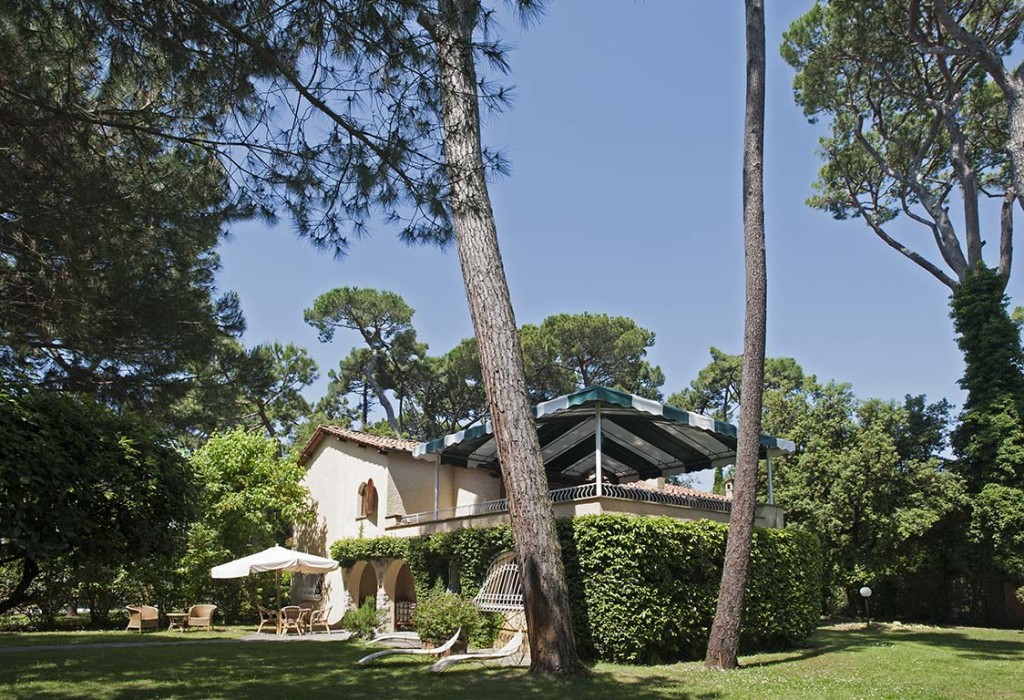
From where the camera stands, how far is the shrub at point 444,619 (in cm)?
1259

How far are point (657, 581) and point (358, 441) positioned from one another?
35.5 feet

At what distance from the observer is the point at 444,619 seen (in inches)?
496

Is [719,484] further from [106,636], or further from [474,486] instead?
[106,636]

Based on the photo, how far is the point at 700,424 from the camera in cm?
1430

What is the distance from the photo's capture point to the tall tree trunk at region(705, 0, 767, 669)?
11.0 meters

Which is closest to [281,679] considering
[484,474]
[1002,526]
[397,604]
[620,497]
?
[620,497]

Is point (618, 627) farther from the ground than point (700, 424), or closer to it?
closer to it

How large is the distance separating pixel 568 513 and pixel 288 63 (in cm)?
888

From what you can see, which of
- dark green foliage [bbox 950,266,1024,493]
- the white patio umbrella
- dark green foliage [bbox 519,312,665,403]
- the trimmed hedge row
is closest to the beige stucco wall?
the white patio umbrella

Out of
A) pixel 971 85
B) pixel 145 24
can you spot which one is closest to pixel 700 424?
pixel 145 24

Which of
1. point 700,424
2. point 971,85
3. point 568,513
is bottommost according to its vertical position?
point 568,513

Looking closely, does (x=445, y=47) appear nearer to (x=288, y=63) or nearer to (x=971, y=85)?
(x=288, y=63)

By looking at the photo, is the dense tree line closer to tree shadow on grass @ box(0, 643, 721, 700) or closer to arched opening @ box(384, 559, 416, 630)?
tree shadow on grass @ box(0, 643, 721, 700)

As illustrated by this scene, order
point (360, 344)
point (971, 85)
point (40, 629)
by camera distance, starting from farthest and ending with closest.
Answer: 1. point (360, 344)
2. point (971, 85)
3. point (40, 629)
